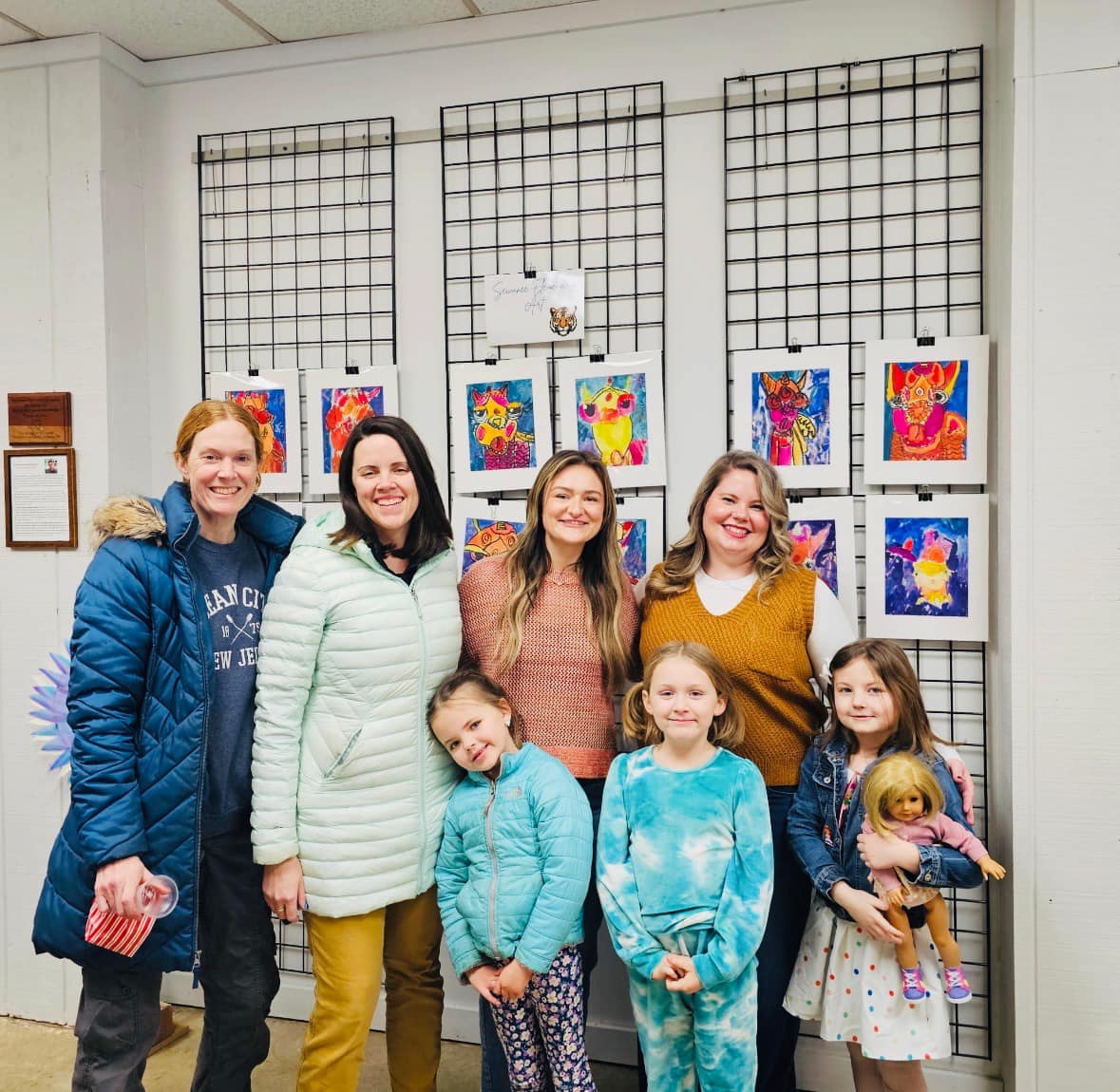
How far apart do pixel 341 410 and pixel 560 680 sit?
1086mm

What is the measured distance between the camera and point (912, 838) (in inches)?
72.0

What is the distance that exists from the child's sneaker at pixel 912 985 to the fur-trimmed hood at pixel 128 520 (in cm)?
166

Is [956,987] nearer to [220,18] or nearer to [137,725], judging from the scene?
[137,725]

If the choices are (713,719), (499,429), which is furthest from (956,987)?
(499,429)

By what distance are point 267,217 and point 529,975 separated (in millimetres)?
2100

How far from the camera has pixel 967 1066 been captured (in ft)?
7.42

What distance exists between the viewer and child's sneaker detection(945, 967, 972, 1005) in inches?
70.6

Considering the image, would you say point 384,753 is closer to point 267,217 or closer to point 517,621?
point 517,621

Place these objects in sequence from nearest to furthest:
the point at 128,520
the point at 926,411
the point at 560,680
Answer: the point at 128,520
the point at 560,680
the point at 926,411

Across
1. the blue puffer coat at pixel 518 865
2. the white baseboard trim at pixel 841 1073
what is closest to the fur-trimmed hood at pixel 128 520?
the blue puffer coat at pixel 518 865

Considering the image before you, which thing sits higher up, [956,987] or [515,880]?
[515,880]

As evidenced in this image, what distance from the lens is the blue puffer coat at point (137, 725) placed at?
171 cm

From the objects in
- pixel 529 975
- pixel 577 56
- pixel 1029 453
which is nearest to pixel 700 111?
pixel 577 56

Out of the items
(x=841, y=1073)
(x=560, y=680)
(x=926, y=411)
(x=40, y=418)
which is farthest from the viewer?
(x=40, y=418)
